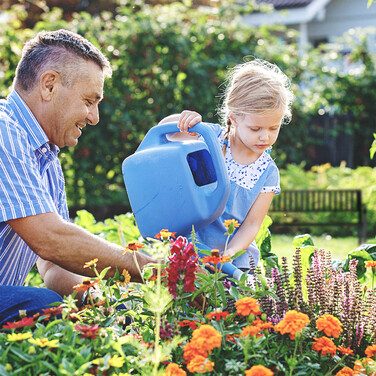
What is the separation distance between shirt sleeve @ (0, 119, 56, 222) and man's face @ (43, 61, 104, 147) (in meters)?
0.19

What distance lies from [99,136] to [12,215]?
13.2 ft

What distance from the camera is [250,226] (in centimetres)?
220

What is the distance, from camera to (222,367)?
137 centimetres

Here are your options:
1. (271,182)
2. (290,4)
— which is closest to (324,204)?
(271,182)

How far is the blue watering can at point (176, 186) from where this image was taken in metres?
1.90

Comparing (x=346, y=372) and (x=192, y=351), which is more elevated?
(x=192, y=351)

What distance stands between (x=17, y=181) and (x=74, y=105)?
14.4 inches

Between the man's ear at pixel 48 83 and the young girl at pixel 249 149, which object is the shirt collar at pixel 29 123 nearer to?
the man's ear at pixel 48 83

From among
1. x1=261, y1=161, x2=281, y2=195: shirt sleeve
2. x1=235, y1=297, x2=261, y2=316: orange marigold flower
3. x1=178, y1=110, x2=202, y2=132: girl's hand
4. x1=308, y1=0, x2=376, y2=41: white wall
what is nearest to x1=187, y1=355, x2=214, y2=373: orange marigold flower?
x1=235, y1=297, x2=261, y2=316: orange marigold flower

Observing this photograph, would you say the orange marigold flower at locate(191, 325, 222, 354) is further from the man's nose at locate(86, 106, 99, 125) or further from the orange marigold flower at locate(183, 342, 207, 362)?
the man's nose at locate(86, 106, 99, 125)

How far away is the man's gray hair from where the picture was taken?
193 centimetres

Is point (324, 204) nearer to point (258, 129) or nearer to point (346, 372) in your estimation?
point (258, 129)

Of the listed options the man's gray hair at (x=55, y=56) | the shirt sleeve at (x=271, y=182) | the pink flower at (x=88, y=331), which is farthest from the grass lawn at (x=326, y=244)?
the pink flower at (x=88, y=331)

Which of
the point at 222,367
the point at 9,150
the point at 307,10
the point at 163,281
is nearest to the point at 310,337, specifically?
the point at 222,367
